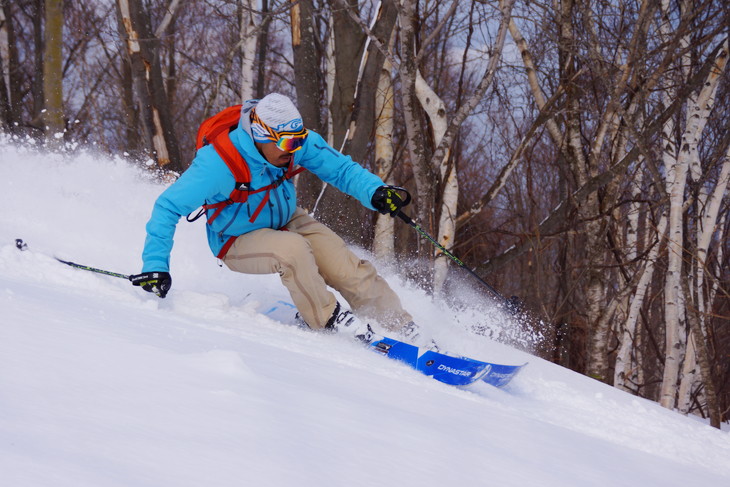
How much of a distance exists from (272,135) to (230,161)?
0.88 feet

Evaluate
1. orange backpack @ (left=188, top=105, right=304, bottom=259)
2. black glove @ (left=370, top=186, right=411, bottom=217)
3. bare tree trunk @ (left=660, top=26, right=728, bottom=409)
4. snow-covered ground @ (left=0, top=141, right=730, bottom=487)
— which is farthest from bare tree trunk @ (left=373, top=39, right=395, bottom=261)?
orange backpack @ (left=188, top=105, right=304, bottom=259)

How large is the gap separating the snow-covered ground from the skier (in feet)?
0.85

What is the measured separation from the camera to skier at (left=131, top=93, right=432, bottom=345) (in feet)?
11.8

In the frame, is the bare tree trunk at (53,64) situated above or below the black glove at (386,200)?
above

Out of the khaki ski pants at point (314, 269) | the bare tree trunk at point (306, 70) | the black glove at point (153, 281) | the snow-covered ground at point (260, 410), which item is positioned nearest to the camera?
the snow-covered ground at point (260, 410)

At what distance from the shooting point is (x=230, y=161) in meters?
3.62

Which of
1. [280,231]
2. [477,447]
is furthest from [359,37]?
[477,447]

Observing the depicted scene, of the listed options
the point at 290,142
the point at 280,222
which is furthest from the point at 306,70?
the point at 290,142

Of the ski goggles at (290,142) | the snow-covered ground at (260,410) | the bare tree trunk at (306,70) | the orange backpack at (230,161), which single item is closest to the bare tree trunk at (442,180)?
the bare tree trunk at (306,70)

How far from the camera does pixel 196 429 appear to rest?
175 cm

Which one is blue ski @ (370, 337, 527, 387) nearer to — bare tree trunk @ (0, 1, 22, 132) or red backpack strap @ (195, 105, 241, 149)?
red backpack strap @ (195, 105, 241, 149)

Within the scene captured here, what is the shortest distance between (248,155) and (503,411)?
1.90 m

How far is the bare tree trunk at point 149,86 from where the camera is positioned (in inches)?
328

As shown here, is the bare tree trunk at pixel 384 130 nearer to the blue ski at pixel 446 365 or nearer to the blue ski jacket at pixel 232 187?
the blue ski jacket at pixel 232 187
